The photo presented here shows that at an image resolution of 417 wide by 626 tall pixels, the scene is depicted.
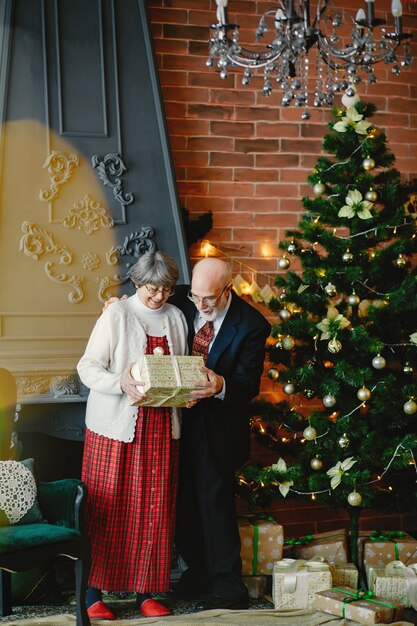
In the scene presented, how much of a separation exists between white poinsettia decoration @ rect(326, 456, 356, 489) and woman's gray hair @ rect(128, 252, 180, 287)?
1.20m

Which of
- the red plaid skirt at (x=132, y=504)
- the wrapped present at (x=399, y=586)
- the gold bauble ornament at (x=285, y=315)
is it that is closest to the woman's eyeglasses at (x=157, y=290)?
the red plaid skirt at (x=132, y=504)

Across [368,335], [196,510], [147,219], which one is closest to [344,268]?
[368,335]

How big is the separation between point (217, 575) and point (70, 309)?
1.45m

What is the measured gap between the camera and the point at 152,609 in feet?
11.9

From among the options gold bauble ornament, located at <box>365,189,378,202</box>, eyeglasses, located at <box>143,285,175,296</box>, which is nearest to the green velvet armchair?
eyeglasses, located at <box>143,285,175,296</box>

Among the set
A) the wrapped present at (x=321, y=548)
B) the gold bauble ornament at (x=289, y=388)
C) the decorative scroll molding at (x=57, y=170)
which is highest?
the decorative scroll molding at (x=57, y=170)

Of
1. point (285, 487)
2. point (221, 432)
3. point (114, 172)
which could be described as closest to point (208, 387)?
point (221, 432)

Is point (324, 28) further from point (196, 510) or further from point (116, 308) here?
point (196, 510)

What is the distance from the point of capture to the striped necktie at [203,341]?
3.72m

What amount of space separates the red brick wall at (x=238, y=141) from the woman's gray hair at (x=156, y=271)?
1.21m

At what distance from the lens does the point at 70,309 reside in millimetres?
4043

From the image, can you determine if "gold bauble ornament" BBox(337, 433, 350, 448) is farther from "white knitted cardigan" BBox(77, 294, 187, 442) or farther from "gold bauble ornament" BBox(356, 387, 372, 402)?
"white knitted cardigan" BBox(77, 294, 187, 442)

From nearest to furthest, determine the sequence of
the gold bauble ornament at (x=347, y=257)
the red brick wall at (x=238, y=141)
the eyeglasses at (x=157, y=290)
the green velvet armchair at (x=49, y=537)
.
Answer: the green velvet armchair at (x=49, y=537)
the eyeglasses at (x=157, y=290)
the gold bauble ornament at (x=347, y=257)
the red brick wall at (x=238, y=141)

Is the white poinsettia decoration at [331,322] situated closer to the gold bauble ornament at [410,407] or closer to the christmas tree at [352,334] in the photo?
the christmas tree at [352,334]
